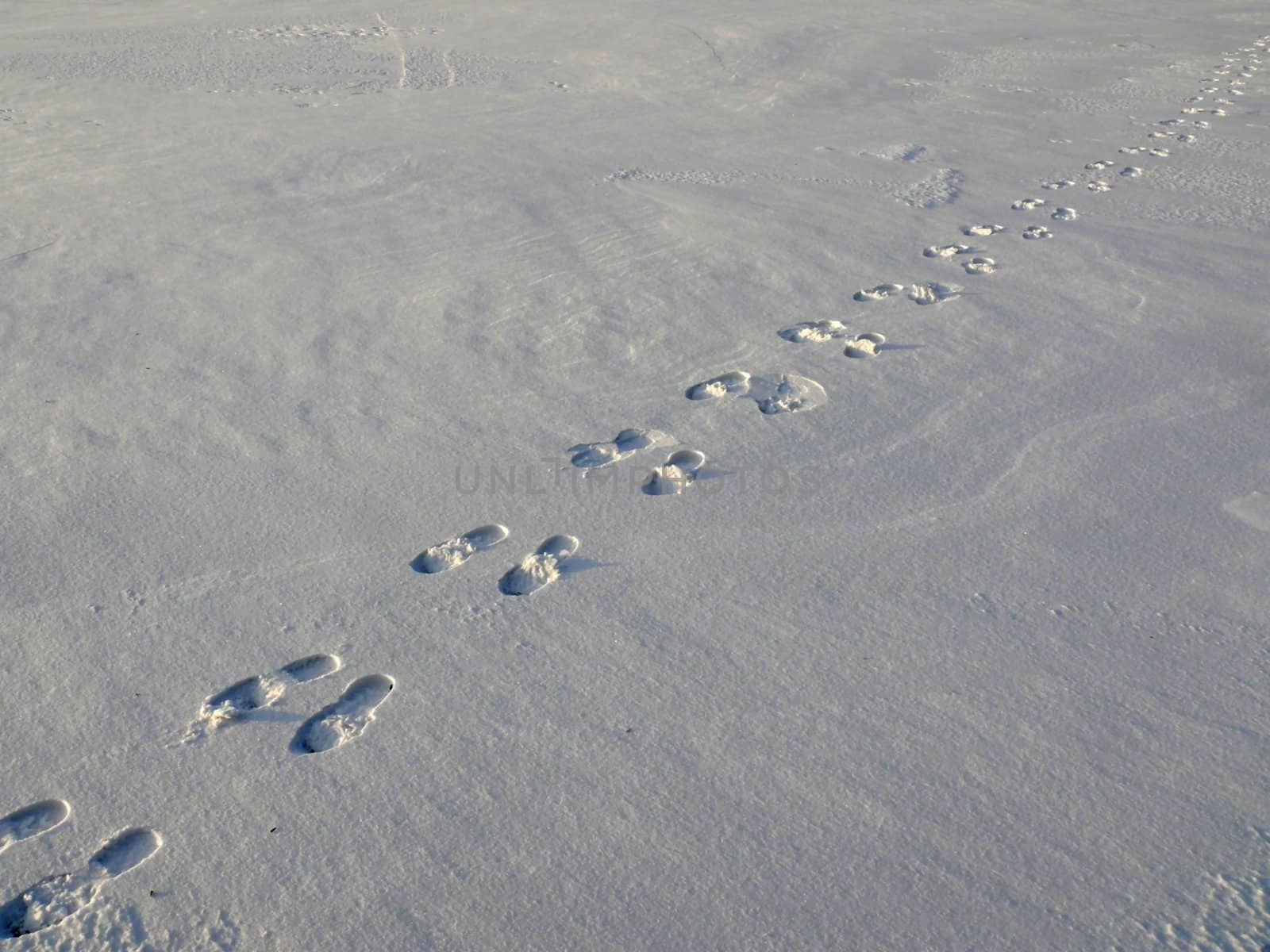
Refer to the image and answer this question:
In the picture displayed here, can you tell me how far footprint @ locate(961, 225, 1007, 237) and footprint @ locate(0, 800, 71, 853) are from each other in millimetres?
3827

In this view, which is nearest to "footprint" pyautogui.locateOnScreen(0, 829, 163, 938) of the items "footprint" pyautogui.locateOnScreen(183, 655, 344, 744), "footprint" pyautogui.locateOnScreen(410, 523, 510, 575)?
"footprint" pyautogui.locateOnScreen(183, 655, 344, 744)

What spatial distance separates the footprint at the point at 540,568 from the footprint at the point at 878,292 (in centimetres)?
176

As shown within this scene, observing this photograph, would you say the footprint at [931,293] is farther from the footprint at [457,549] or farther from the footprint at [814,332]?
the footprint at [457,549]

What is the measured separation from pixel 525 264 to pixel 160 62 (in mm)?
4296

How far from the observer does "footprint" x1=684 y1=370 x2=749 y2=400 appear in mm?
3152

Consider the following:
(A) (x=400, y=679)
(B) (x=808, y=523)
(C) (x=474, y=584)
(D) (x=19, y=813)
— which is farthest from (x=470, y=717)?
(B) (x=808, y=523)

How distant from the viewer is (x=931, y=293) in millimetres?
3799

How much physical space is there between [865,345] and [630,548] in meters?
1.33

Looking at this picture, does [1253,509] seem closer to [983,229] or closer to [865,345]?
[865,345]

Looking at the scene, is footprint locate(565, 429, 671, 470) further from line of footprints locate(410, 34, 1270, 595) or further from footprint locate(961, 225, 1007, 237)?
footprint locate(961, 225, 1007, 237)

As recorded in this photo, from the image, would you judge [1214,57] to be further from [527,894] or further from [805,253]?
[527,894]

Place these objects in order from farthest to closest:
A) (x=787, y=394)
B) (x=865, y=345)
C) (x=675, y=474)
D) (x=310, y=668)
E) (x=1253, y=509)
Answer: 1. (x=865, y=345)
2. (x=787, y=394)
3. (x=675, y=474)
4. (x=1253, y=509)
5. (x=310, y=668)

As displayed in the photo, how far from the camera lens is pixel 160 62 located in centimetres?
680

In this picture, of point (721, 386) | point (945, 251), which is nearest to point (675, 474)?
point (721, 386)
